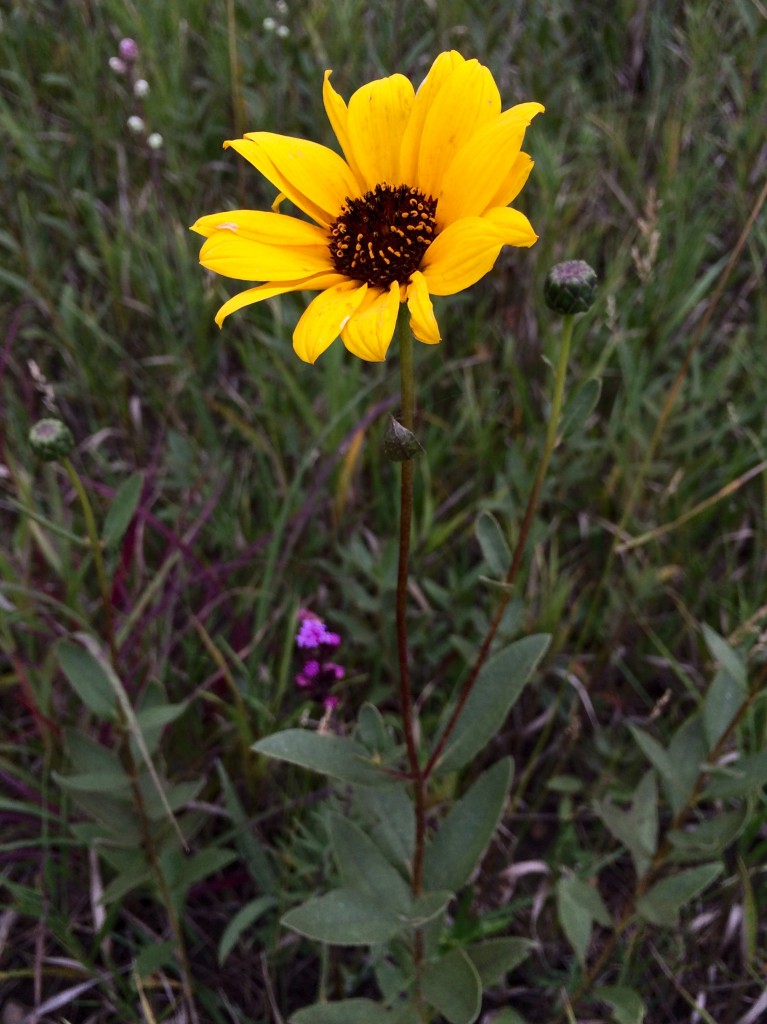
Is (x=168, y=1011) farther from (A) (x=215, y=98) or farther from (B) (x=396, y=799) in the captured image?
(A) (x=215, y=98)

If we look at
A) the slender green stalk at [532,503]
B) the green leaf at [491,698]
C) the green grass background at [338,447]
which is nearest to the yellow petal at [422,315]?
the slender green stalk at [532,503]

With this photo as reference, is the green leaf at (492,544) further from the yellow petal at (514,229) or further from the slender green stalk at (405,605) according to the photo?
the yellow petal at (514,229)

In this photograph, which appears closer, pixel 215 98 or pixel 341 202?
pixel 341 202

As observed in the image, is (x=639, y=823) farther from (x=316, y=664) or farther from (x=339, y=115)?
(x=339, y=115)

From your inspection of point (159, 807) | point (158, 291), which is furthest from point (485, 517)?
point (158, 291)

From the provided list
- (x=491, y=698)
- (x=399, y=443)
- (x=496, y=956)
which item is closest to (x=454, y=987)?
(x=496, y=956)

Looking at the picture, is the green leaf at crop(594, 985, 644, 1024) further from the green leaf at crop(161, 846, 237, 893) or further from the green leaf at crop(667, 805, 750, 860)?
the green leaf at crop(161, 846, 237, 893)

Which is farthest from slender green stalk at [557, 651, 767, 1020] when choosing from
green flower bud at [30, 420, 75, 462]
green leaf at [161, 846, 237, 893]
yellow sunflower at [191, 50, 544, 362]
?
green flower bud at [30, 420, 75, 462]
